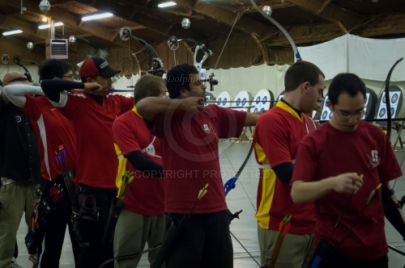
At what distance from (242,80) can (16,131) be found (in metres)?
13.0

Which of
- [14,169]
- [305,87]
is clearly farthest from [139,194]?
[305,87]

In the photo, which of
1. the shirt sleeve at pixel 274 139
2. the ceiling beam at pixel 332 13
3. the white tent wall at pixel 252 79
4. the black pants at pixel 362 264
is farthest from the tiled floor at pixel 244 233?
the white tent wall at pixel 252 79

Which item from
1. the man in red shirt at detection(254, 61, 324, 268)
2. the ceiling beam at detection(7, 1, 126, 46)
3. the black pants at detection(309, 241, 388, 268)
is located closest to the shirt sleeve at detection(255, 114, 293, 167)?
the man in red shirt at detection(254, 61, 324, 268)

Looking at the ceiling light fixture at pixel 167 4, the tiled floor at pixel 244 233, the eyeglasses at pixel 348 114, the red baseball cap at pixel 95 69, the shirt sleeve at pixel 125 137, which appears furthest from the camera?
the ceiling light fixture at pixel 167 4

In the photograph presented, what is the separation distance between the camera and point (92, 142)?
9.71 feet

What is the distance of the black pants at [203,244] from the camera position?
2.34 m

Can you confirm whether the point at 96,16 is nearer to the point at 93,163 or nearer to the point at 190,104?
the point at 93,163

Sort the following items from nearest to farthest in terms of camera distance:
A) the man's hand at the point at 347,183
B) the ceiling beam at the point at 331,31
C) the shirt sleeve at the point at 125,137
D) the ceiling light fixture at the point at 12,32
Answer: the man's hand at the point at 347,183, the shirt sleeve at the point at 125,137, the ceiling beam at the point at 331,31, the ceiling light fixture at the point at 12,32

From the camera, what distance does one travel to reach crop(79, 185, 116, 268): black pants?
2.92 m

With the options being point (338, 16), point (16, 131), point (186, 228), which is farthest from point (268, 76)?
point (186, 228)

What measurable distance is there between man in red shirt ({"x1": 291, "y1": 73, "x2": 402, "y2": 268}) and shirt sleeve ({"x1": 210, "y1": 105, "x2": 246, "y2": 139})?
0.70 metres

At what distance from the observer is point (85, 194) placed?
294 cm

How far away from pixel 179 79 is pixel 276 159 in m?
0.54

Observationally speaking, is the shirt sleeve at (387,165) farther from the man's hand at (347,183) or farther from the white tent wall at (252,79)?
the white tent wall at (252,79)
